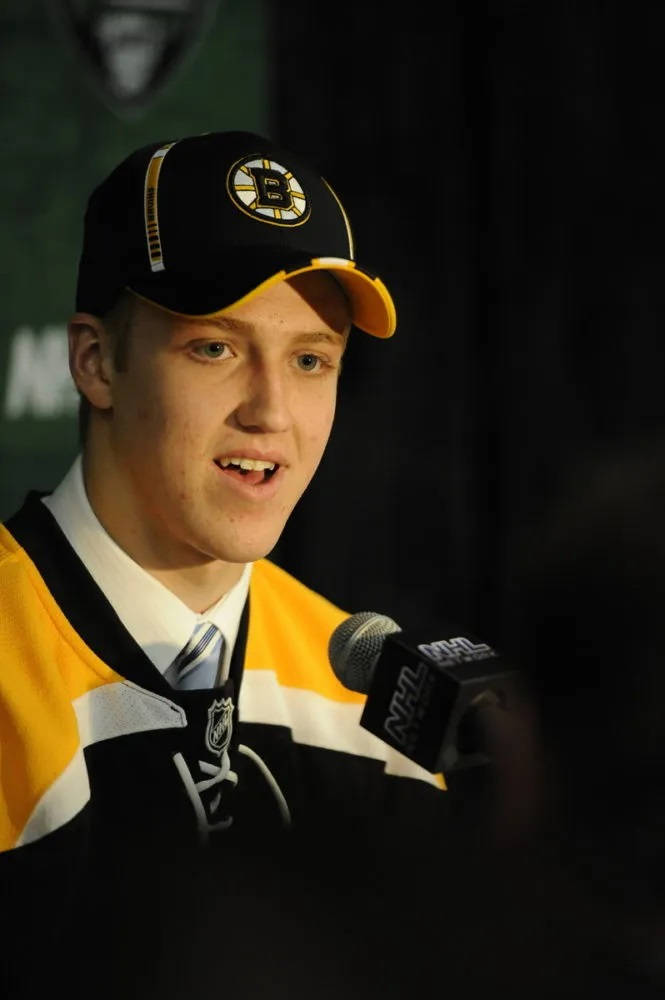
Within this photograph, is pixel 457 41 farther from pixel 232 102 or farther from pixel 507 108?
pixel 232 102

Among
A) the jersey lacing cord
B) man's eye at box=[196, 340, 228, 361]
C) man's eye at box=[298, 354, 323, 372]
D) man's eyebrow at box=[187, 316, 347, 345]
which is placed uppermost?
man's eyebrow at box=[187, 316, 347, 345]

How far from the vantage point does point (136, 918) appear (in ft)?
3.13

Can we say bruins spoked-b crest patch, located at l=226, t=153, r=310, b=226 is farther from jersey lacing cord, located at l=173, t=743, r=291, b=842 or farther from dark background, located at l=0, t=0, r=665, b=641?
dark background, located at l=0, t=0, r=665, b=641

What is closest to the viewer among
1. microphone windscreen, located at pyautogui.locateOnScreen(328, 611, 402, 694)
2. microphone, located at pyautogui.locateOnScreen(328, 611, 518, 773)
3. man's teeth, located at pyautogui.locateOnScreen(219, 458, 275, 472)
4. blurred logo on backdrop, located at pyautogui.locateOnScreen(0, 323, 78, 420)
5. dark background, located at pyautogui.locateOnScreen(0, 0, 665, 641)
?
microphone, located at pyautogui.locateOnScreen(328, 611, 518, 773)

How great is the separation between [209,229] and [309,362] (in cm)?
14

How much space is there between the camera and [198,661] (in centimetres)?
106

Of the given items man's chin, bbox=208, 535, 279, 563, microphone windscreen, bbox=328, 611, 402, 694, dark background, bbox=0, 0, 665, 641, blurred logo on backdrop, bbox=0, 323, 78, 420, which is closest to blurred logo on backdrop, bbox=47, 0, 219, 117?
dark background, bbox=0, 0, 665, 641

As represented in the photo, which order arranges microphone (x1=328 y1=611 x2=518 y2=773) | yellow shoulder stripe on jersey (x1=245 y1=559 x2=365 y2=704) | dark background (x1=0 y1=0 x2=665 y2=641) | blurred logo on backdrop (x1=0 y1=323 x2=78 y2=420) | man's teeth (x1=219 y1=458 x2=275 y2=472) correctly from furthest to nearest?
dark background (x1=0 y1=0 x2=665 y2=641) < blurred logo on backdrop (x1=0 y1=323 x2=78 y2=420) < yellow shoulder stripe on jersey (x1=245 y1=559 x2=365 y2=704) < man's teeth (x1=219 y1=458 x2=275 y2=472) < microphone (x1=328 y1=611 x2=518 y2=773)

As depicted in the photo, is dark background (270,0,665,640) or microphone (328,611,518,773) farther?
dark background (270,0,665,640)

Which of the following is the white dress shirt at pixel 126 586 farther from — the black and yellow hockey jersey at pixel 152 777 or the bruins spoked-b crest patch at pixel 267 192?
the bruins spoked-b crest patch at pixel 267 192

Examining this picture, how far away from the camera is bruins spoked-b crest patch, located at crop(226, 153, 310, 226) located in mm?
979

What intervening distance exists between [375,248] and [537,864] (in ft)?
3.64

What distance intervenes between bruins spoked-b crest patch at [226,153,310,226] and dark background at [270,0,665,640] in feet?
2.81

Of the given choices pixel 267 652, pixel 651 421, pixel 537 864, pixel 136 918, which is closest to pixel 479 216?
pixel 651 421
